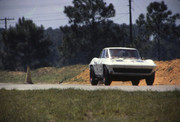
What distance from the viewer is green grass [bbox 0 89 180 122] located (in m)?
7.87

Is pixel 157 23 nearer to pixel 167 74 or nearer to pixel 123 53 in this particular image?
pixel 167 74

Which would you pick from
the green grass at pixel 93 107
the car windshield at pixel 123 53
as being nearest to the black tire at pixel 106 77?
the car windshield at pixel 123 53

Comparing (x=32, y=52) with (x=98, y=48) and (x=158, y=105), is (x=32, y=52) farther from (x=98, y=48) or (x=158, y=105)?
(x=158, y=105)

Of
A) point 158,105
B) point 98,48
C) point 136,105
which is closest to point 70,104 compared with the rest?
point 136,105

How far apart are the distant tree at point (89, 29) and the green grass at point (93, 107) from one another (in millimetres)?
40514

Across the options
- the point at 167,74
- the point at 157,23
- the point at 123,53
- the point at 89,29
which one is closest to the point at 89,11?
the point at 89,29

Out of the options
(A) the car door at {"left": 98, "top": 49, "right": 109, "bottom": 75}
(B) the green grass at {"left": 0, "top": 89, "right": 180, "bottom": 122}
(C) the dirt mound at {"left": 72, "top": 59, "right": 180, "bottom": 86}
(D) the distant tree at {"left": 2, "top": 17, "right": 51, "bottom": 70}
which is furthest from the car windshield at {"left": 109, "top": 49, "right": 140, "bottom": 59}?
(D) the distant tree at {"left": 2, "top": 17, "right": 51, "bottom": 70}

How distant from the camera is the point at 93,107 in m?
8.62

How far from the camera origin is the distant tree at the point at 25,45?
189 feet

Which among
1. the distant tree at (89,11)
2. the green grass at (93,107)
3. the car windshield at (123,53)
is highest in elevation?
the distant tree at (89,11)

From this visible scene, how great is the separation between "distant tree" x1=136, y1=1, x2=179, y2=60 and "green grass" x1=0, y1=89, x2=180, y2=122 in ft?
142

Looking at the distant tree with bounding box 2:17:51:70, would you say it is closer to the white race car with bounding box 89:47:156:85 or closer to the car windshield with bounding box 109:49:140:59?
the car windshield with bounding box 109:49:140:59

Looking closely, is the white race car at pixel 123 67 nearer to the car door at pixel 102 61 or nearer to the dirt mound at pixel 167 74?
the car door at pixel 102 61

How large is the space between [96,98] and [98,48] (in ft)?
136
